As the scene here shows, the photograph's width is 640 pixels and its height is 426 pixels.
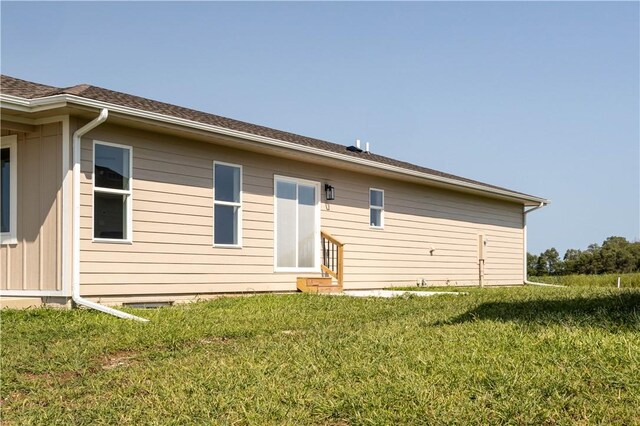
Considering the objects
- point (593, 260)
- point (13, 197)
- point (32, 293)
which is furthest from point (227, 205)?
point (593, 260)

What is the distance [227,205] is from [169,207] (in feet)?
4.05

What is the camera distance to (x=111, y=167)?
948cm

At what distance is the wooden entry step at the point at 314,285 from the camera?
485 inches

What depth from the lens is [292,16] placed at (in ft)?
43.7

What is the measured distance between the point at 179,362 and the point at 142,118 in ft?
15.4

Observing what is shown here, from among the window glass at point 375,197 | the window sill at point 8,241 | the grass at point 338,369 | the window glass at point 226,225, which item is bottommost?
the grass at point 338,369

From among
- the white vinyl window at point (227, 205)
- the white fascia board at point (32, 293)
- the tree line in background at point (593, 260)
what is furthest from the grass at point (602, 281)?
the white fascia board at point (32, 293)

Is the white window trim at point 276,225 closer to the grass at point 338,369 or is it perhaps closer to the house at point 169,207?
the house at point 169,207

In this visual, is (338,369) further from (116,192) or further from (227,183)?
(227,183)

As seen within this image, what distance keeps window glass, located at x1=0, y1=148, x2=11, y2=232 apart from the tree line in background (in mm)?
26693

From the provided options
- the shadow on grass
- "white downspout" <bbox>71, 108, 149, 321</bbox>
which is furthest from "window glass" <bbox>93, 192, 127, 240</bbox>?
the shadow on grass

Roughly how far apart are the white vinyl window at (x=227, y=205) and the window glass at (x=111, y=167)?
172 centimetres

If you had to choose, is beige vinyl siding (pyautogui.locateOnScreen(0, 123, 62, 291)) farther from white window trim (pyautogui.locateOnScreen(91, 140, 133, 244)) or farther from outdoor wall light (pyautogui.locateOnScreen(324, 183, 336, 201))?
outdoor wall light (pyautogui.locateOnScreen(324, 183, 336, 201))

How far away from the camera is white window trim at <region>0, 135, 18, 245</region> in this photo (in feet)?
30.2
